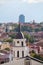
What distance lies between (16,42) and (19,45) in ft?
0.95

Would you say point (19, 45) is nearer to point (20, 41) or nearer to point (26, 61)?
point (20, 41)

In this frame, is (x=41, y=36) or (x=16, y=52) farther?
(x=41, y=36)

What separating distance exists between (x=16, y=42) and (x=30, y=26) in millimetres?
74149

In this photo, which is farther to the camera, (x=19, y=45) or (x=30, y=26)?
(x=30, y=26)

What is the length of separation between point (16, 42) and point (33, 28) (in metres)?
72.3

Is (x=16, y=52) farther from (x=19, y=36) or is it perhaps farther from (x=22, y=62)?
(x=22, y=62)

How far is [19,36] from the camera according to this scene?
1794 cm

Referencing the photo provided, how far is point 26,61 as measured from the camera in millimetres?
10109

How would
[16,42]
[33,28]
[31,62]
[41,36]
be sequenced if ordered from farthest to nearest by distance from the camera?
1. [33,28]
2. [41,36]
3. [16,42]
4. [31,62]

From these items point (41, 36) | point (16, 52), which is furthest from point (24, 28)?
point (16, 52)

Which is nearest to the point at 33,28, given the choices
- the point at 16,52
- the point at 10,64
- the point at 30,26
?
the point at 30,26

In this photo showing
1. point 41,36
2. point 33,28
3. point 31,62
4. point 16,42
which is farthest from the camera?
point 33,28

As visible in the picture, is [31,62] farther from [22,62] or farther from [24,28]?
[24,28]

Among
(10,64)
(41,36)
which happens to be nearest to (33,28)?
(41,36)
